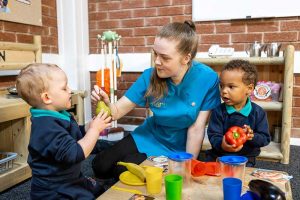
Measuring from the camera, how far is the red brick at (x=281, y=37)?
8.61ft

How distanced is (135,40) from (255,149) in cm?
194

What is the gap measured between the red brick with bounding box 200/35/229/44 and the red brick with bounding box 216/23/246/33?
2.2 inches

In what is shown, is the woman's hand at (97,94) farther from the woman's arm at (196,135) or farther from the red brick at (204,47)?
the red brick at (204,47)

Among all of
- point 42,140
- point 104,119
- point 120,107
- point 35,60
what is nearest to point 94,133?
point 104,119

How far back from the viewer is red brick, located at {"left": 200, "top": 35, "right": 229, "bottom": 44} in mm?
2814

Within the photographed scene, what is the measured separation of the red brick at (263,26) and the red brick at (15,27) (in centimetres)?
200

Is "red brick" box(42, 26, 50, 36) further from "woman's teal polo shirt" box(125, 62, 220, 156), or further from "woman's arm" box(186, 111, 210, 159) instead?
"woman's arm" box(186, 111, 210, 159)

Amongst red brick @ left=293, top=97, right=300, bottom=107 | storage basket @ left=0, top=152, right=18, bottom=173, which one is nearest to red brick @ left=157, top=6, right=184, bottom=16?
red brick @ left=293, top=97, right=300, bottom=107

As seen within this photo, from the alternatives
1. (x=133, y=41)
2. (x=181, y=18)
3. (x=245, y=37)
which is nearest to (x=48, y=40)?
(x=133, y=41)

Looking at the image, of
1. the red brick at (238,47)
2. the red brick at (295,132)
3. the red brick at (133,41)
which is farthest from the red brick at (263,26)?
the red brick at (133,41)

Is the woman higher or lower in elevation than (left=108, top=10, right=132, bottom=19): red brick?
lower

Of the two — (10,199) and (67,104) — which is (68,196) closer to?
(67,104)

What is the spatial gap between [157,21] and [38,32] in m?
1.15

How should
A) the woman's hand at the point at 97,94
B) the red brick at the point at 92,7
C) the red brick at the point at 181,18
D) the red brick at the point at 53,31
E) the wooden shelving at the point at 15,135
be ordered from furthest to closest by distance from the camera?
the red brick at the point at 92,7 → the red brick at the point at 53,31 → the red brick at the point at 181,18 → the wooden shelving at the point at 15,135 → the woman's hand at the point at 97,94
